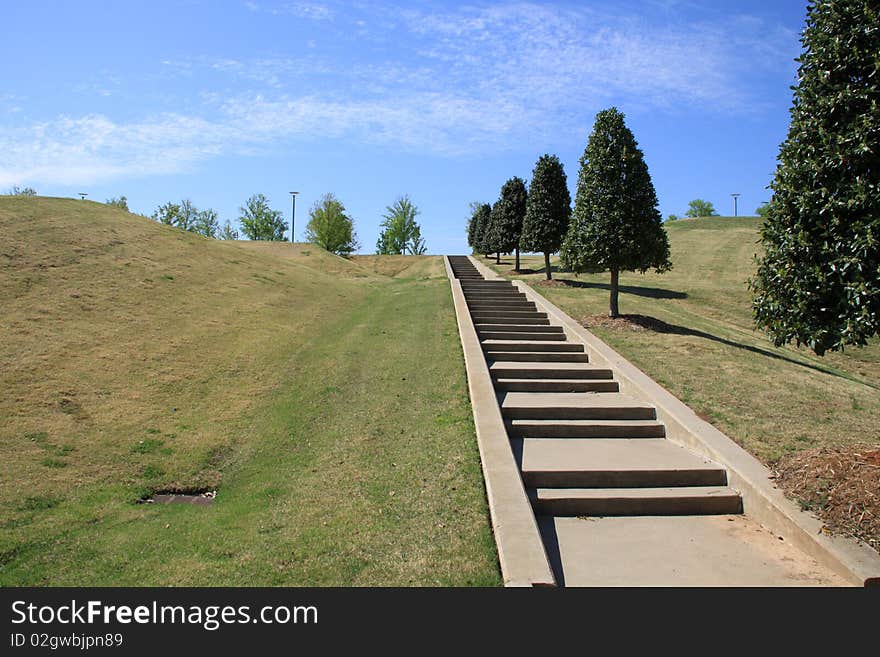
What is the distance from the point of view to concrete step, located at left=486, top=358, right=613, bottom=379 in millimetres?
9703

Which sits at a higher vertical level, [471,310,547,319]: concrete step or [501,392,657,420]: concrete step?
[471,310,547,319]: concrete step

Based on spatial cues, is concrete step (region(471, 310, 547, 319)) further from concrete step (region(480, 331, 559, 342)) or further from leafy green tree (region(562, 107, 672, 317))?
concrete step (region(480, 331, 559, 342))

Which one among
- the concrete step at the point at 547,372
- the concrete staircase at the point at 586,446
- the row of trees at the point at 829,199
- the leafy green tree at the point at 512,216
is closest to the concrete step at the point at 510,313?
the concrete staircase at the point at 586,446

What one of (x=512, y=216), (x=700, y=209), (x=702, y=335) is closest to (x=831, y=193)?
(x=702, y=335)

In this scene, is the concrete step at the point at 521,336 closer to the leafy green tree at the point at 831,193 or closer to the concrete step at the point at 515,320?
the concrete step at the point at 515,320

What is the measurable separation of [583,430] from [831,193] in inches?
153

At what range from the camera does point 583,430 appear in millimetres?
7652

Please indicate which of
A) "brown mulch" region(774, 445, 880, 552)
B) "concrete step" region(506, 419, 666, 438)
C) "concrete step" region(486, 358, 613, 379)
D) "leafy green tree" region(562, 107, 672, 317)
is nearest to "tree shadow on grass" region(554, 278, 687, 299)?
"leafy green tree" region(562, 107, 672, 317)

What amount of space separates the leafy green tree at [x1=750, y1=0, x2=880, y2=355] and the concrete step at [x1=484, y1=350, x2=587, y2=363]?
4644 millimetres

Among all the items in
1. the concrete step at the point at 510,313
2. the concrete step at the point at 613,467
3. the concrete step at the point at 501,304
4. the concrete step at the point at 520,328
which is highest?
the concrete step at the point at 501,304

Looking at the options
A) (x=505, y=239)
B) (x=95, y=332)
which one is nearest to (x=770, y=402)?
(x=95, y=332)

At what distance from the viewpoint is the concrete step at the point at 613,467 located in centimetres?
624

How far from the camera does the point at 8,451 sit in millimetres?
6879

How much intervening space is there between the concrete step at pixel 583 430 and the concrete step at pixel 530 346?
3725 mm
